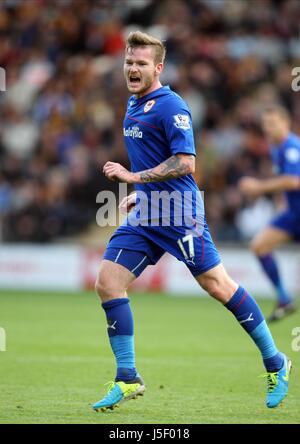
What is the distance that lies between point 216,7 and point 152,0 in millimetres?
1461

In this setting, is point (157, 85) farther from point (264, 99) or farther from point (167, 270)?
point (264, 99)

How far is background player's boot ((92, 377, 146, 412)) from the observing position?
650 cm

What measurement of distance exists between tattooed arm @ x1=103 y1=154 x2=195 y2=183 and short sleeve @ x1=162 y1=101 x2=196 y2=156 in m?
0.05

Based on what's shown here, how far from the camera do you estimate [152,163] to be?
22.2ft

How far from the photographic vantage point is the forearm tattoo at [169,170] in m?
6.50

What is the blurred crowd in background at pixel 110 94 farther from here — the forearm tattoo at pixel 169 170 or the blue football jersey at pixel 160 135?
the forearm tattoo at pixel 169 170

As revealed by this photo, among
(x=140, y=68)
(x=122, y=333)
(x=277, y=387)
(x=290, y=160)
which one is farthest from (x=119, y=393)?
(x=290, y=160)

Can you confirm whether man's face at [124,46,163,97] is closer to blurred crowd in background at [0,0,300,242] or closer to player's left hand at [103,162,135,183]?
player's left hand at [103,162,135,183]

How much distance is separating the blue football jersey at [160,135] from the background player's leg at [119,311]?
51 centimetres

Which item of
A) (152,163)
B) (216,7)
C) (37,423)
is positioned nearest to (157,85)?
(152,163)

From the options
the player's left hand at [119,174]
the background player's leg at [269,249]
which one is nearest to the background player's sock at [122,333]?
the player's left hand at [119,174]

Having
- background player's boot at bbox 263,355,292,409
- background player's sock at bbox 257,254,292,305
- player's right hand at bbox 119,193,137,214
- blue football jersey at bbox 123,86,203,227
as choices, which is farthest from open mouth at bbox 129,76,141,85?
background player's sock at bbox 257,254,292,305

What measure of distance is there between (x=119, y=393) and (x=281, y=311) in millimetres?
5969

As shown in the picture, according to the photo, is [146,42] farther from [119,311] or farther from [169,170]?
[119,311]
